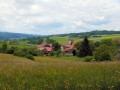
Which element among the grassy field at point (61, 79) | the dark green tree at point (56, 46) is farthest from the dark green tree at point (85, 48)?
the grassy field at point (61, 79)

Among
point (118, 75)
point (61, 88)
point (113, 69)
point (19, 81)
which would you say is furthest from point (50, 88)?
point (113, 69)

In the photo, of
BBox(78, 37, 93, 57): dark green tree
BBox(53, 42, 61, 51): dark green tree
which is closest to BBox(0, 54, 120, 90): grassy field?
BBox(78, 37, 93, 57): dark green tree

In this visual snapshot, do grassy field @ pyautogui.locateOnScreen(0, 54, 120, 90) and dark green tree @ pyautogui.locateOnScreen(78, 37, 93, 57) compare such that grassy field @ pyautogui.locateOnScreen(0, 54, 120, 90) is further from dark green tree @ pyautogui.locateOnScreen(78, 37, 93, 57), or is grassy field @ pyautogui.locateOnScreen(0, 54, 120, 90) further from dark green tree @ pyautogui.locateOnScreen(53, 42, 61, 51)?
dark green tree @ pyautogui.locateOnScreen(53, 42, 61, 51)

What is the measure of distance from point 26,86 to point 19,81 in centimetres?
55

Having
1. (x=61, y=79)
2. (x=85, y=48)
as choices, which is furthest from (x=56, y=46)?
(x=61, y=79)

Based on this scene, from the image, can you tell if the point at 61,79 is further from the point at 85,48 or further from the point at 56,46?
the point at 56,46

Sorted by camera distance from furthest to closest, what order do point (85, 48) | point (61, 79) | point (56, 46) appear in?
point (56, 46) → point (85, 48) → point (61, 79)

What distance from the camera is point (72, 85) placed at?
706 cm

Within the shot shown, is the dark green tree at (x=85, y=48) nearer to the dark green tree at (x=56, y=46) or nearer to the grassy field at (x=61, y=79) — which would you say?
the dark green tree at (x=56, y=46)

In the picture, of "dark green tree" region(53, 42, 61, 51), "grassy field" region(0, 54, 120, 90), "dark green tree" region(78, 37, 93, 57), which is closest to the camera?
"grassy field" region(0, 54, 120, 90)

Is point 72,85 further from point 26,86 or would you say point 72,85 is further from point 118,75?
point 118,75

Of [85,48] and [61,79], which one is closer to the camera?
[61,79]

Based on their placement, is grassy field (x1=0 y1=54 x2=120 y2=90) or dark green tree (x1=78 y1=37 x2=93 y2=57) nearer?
grassy field (x1=0 y1=54 x2=120 y2=90)

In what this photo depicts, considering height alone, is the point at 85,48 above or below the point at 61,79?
below
